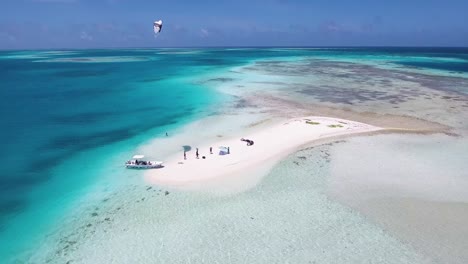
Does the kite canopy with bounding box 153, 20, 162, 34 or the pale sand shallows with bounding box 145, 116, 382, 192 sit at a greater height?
the kite canopy with bounding box 153, 20, 162, 34

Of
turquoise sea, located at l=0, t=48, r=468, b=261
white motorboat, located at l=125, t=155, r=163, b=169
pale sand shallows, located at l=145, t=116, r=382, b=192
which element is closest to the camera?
turquoise sea, located at l=0, t=48, r=468, b=261

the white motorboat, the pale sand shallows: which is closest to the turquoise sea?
the white motorboat

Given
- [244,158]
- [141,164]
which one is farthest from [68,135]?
[244,158]

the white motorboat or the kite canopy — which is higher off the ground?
the kite canopy

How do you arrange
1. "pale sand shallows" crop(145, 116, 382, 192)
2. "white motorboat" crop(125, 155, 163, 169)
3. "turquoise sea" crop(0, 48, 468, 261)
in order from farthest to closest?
1. "white motorboat" crop(125, 155, 163, 169)
2. "pale sand shallows" crop(145, 116, 382, 192)
3. "turquoise sea" crop(0, 48, 468, 261)

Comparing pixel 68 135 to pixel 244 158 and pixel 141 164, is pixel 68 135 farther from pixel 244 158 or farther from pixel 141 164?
pixel 244 158

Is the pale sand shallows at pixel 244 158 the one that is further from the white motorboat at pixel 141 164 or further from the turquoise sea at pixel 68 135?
the turquoise sea at pixel 68 135

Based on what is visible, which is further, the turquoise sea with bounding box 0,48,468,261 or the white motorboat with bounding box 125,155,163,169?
the white motorboat with bounding box 125,155,163,169

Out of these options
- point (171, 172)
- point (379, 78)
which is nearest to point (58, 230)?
point (171, 172)

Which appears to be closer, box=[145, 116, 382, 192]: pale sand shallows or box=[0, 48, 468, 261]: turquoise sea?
box=[0, 48, 468, 261]: turquoise sea

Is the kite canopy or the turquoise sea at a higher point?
the kite canopy

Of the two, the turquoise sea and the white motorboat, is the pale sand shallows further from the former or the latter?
the turquoise sea
